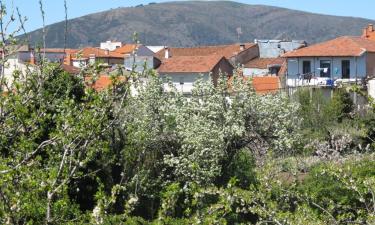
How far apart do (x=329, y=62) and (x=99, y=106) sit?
151 feet

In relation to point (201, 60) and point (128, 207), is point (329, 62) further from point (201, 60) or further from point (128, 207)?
point (128, 207)

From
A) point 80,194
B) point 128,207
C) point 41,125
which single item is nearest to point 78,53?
point 41,125

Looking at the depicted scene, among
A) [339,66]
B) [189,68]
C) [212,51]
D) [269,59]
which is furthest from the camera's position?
[212,51]

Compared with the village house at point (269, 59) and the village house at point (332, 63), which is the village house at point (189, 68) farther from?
the village house at point (332, 63)

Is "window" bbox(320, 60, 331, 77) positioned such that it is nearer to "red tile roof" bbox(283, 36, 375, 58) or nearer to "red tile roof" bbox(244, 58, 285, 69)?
"red tile roof" bbox(283, 36, 375, 58)

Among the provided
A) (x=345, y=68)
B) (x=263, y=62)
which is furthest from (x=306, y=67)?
(x=263, y=62)

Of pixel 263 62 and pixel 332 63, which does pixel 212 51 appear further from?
pixel 332 63

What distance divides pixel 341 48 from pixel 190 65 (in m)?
13.1

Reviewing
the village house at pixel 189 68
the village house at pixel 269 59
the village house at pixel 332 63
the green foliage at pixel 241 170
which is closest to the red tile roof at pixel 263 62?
the village house at pixel 269 59

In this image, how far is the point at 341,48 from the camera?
170 feet

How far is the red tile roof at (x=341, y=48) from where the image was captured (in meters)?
50.5

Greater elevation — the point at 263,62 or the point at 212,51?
the point at 212,51

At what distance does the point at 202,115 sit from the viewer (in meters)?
18.4

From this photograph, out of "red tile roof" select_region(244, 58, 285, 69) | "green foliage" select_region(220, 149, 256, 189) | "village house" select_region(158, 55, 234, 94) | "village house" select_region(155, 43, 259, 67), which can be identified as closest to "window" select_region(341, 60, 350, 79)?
"village house" select_region(158, 55, 234, 94)
